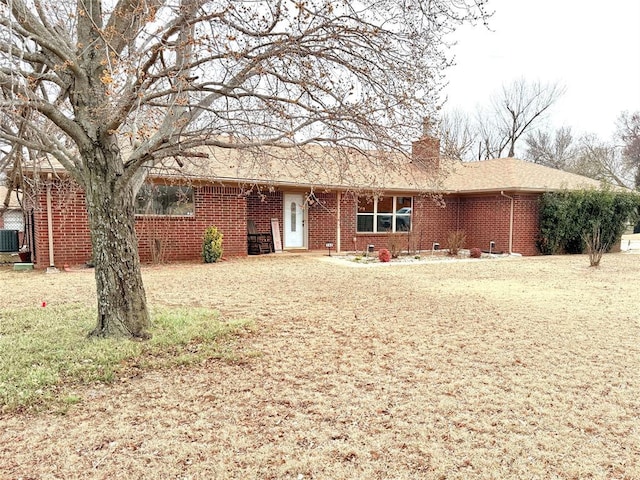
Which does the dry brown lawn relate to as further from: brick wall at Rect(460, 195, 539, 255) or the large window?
the large window

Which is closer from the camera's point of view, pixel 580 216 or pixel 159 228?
pixel 159 228

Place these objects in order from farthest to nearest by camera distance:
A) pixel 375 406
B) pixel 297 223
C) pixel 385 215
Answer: pixel 385 215, pixel 297 223, pixel 375 406

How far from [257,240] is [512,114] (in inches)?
1137

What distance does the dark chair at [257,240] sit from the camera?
14344mm

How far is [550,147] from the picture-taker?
1473 inches

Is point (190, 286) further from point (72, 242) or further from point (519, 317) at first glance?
point (519, 317)

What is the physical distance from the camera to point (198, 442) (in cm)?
286

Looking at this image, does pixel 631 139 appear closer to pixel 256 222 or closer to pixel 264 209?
pixel 264 209

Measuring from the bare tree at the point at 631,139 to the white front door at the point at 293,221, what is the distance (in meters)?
28.5

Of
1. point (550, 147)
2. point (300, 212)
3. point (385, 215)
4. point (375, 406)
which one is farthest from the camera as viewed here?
point (550, 147)

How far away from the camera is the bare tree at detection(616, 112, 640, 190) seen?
32812mm

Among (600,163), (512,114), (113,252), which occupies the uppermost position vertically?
(512,114)

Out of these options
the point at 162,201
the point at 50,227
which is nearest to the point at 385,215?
the point at 162,201

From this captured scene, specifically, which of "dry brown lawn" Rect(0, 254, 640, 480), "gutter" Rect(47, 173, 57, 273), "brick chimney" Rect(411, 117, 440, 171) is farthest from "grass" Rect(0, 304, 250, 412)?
"gutter" Rect(47, 173, 57, 273)
